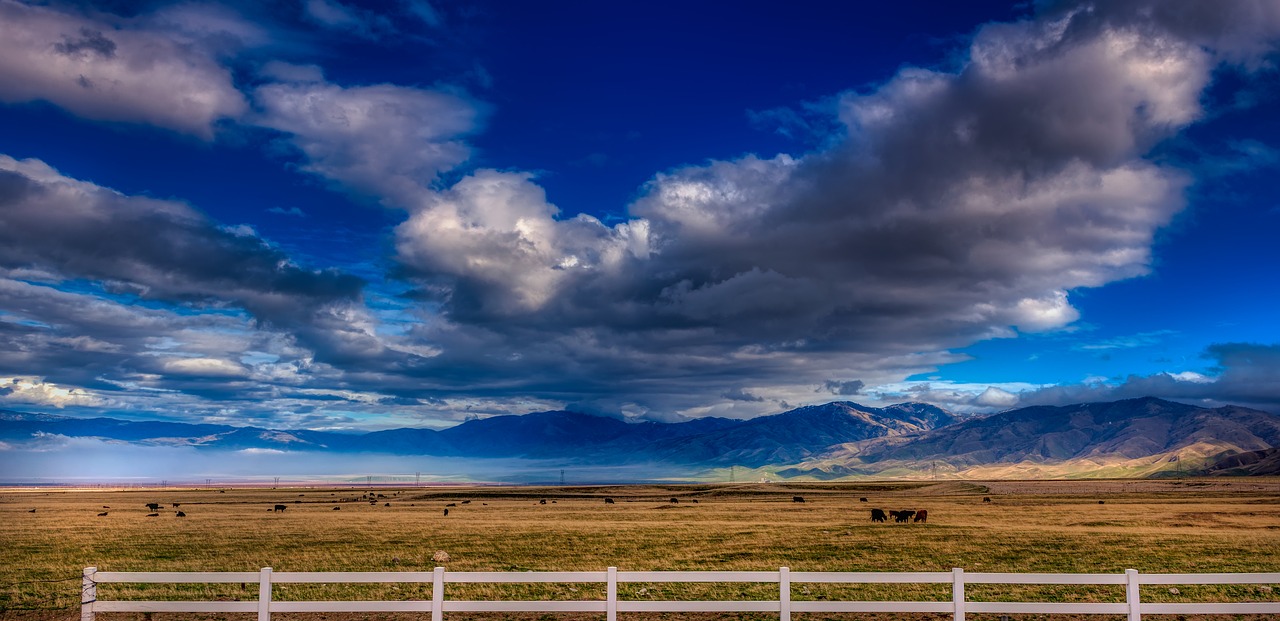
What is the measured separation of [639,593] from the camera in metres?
→ 27.0

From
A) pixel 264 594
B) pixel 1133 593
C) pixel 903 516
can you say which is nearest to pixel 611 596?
pixel 264 594

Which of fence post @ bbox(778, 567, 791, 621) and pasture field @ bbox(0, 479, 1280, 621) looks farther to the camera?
pasture field @ bbox(0, 479, 1280, 621)

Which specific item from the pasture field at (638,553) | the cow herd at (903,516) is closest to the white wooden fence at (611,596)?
the pasture field at (638,553)

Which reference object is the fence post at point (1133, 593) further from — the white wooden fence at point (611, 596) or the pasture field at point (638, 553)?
the pasture field at point (638, 553)

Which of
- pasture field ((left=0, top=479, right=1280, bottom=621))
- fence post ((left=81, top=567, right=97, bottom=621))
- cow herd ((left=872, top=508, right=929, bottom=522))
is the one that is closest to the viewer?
fence post ((left=81, top=567, right=97, bottom=621))

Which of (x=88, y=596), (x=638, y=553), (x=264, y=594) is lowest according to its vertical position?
(x=638, y=553)

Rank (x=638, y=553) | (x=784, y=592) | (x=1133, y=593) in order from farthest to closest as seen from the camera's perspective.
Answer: (x=638, y=553) < (x=1133, y=593) < (x=784, y=592)

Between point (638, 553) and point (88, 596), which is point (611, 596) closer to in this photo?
point (88, 596)

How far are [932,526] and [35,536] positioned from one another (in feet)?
191

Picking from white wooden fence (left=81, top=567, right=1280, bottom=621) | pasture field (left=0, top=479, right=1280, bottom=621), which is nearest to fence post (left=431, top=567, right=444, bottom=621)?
white wooden fence (left=81, top=567, right=1280, bottom=621)

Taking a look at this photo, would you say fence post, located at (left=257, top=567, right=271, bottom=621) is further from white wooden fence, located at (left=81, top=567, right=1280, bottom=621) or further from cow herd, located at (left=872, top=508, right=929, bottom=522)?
cow herd, located at (left=872, top=508, right=929, bottom=522)

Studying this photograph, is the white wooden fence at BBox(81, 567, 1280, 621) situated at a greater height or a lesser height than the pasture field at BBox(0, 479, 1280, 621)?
greater

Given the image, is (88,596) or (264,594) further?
(88,596)

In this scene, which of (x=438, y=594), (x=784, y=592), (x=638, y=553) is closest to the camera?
(x=438, y=594)
